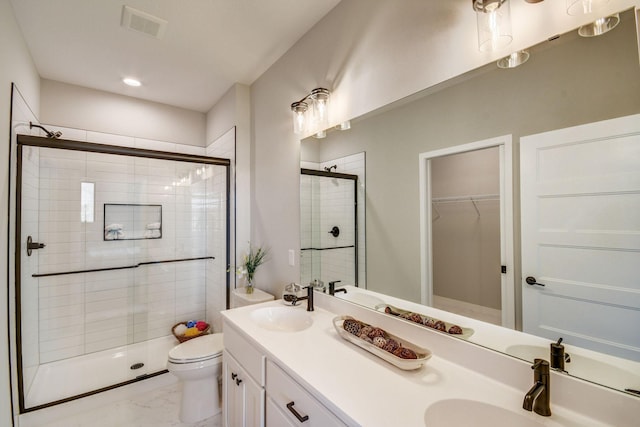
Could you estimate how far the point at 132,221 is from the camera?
9.20 feet

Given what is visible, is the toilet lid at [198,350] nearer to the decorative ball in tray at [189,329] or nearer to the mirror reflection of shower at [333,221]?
the decorative ball in tray at [189,329]

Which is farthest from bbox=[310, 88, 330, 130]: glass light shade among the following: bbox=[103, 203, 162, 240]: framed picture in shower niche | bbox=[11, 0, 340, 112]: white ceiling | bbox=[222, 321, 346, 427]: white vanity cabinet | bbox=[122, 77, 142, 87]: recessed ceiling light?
bbox=[103, 203, 162, 240]: framed picture in shower niche

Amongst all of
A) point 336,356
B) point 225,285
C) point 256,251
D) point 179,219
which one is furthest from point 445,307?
point 179,219

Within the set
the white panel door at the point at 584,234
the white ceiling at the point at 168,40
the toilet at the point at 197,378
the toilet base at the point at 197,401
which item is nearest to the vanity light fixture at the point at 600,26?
the white panel door at the point at 584,234

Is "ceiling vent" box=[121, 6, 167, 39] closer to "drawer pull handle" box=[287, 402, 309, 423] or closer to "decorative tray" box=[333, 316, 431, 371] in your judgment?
"decorative tray" box=[333, 316, 431, 371]

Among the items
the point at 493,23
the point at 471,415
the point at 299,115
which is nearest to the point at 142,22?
the point at 299,115

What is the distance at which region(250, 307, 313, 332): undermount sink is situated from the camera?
1.66 meters

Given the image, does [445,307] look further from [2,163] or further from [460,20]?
[2,163]

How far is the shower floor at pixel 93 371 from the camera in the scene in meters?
2.14

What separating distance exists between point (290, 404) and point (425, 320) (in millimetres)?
624

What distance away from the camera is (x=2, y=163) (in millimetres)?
1646

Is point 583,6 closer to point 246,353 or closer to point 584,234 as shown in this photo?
point 584,234

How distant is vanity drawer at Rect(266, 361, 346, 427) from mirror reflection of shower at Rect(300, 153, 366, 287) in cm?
62

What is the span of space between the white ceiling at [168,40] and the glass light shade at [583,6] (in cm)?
121
